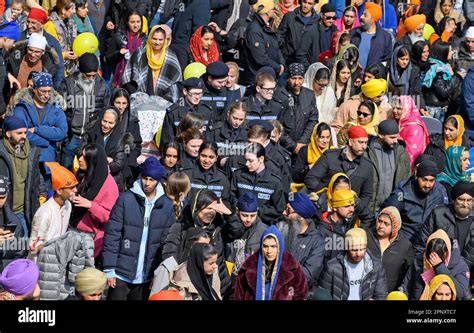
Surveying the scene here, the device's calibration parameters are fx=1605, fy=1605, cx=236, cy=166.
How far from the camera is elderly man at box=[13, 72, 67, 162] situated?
58.3ft

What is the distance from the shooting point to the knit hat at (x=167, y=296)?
14.4 m

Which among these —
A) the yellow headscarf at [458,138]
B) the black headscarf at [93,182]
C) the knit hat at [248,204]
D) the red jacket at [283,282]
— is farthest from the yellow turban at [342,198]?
the yellow headscarf at [458,138]

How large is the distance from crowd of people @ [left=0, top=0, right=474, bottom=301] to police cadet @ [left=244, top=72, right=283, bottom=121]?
26 mm

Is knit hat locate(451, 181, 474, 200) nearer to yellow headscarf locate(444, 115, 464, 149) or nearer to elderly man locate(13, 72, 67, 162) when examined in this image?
yellow headscarf locate(444, 115, 464, 149)

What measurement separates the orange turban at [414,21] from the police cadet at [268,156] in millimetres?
4756

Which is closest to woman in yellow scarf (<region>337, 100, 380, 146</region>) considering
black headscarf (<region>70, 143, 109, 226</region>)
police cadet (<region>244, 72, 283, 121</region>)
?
police cadet (<region>244, 72, 283, 121</region>)

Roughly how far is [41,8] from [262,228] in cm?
549

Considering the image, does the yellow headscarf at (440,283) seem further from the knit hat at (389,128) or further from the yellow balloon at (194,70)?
the yellow balloon at (194,70)

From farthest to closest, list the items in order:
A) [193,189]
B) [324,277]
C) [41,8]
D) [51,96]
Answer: [41,8]
[51,96]
[193,189]
[324,277]

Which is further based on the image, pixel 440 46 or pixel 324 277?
pixel 440 46

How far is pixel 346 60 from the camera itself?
66.6 feet

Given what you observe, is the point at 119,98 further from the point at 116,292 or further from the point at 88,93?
the point at 116,292

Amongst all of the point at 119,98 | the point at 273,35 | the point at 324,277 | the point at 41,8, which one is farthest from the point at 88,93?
the point at 324,277

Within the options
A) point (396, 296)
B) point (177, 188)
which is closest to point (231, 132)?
point (177, 188)
